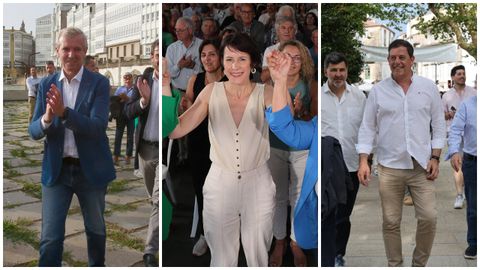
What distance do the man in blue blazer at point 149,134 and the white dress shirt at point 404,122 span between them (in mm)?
1619

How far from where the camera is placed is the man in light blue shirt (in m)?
6.02

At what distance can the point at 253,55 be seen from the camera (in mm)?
5863

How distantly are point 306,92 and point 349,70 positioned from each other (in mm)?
424

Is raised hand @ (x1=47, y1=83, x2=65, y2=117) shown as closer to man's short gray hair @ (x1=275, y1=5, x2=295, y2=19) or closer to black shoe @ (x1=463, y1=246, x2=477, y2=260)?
man's short gray hair @ (x1=275, y1=5, x2=295, y2=19)

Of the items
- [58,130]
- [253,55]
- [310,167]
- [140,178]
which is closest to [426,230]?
[310,167]

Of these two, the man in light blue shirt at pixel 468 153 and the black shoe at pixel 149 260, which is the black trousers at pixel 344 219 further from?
the black shoe at pixel 149 260

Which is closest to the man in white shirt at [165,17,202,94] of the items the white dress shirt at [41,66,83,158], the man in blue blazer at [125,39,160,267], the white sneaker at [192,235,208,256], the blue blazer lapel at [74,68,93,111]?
the man in blue blazer at [125,39,160,267]

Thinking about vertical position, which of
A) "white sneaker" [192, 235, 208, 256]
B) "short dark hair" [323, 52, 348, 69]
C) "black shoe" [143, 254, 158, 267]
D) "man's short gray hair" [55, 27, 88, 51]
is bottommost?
"black shoe" [143, 254, 158, 267]

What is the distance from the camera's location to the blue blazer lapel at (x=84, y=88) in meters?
5.81

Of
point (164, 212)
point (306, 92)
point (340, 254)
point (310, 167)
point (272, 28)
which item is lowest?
point (340, 254)

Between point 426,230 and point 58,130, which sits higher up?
point 58,130

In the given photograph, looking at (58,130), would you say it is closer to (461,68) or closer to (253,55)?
(253,55)

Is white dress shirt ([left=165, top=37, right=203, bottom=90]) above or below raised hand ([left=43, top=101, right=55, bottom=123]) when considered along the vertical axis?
above

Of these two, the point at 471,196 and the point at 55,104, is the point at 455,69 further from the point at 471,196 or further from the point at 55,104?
the point at 55,104
